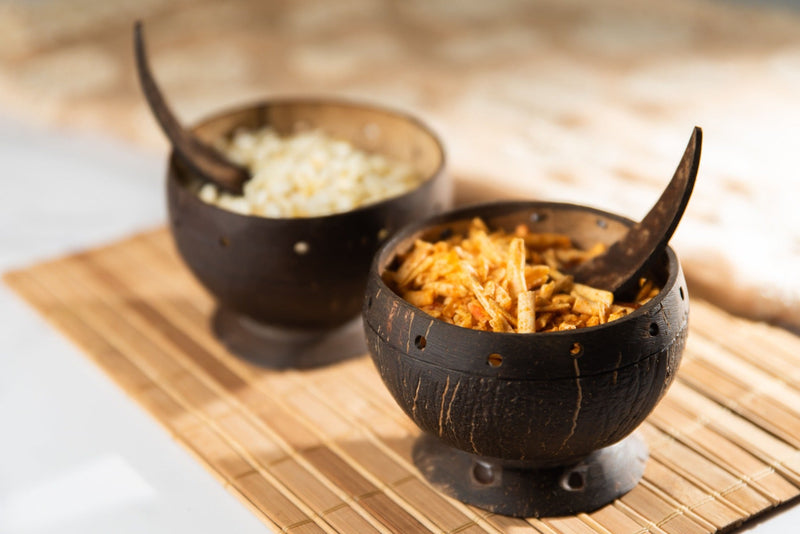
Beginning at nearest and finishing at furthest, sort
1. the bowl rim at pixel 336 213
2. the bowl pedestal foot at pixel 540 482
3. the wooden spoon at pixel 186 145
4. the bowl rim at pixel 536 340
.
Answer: the bowl rim at pixel 536 340 → the bowl pedestal foot at pixel 540 482 → the bowl rim at pixel 336 213 → the wooden spoon at pixel 186 145

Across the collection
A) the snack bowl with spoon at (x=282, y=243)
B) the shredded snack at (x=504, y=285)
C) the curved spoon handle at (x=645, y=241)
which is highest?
the curved spoon handle at (x=645, y=241)

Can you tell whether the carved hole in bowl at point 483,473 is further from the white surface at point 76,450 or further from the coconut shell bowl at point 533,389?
the white surface at point 76,450

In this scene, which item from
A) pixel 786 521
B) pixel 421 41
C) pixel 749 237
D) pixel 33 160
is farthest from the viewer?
pixel 421 41

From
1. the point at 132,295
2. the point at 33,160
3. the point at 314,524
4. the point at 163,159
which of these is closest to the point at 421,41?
the point at 163,159

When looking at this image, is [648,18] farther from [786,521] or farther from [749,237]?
[786,521]

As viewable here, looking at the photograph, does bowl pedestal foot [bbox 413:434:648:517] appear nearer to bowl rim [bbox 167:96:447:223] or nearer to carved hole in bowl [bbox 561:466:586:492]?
carved hole in bowl [bbox 561:466:586:492]

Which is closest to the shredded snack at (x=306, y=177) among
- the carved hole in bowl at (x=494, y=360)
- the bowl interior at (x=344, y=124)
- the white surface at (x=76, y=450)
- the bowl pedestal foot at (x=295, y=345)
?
the bowl interior at (x=344, y=124)

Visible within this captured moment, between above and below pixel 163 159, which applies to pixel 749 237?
above
